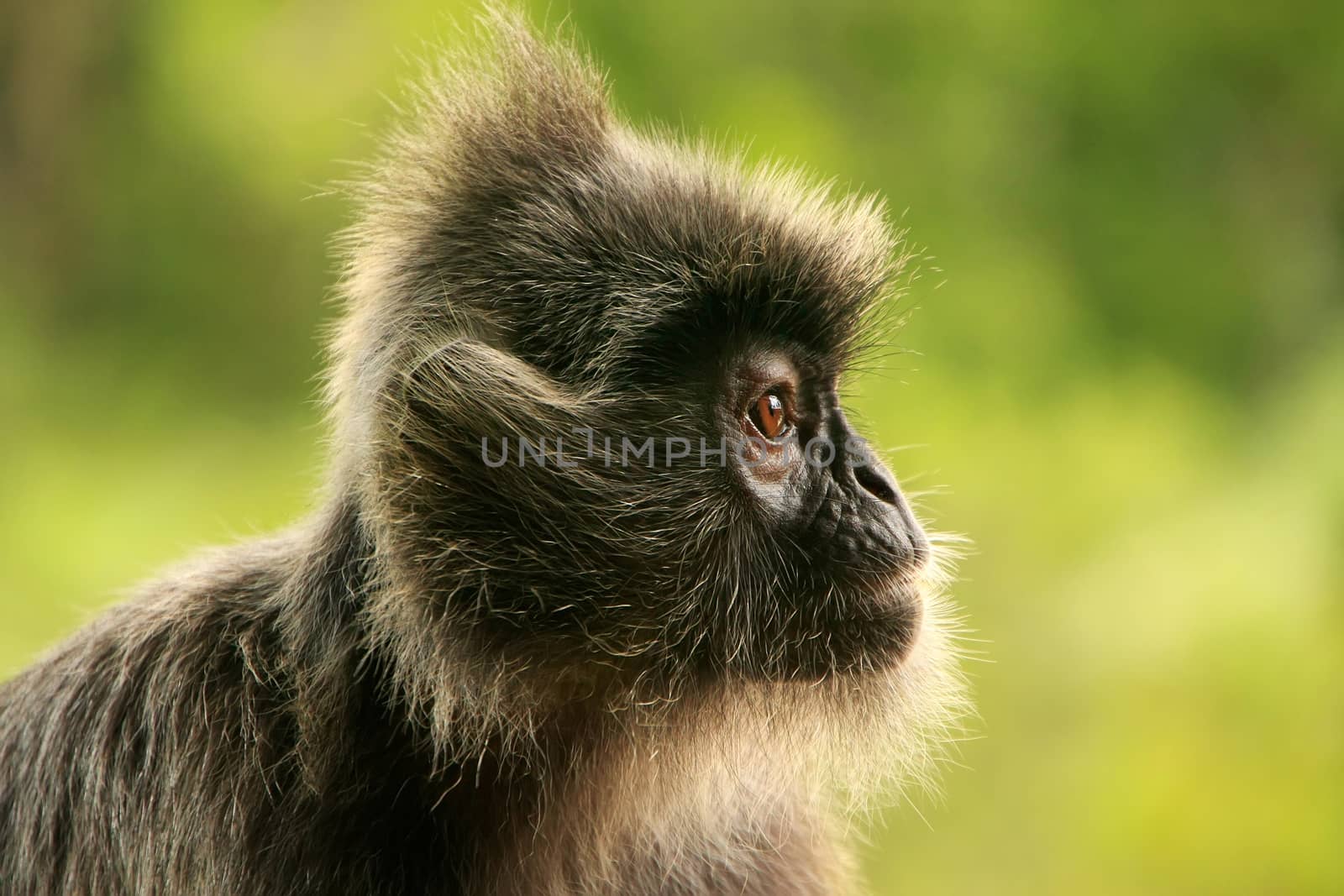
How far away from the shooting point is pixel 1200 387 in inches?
316

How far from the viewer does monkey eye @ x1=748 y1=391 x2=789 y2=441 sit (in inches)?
148

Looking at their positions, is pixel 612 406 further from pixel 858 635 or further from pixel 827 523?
pixel 858 635

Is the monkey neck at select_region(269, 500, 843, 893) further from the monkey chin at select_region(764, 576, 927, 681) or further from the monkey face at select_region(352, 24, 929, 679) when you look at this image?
the monkey chin at select_region(764, 576, 927, 681)

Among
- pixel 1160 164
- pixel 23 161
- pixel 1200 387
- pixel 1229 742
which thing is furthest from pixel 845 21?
pixel 23 161

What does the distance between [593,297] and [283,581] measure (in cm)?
116

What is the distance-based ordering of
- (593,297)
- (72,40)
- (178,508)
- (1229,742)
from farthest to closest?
(72,40) < (178,508) < (1229,742) < (593,297)

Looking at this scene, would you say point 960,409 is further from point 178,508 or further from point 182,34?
point 182,34

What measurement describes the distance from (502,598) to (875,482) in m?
1.04

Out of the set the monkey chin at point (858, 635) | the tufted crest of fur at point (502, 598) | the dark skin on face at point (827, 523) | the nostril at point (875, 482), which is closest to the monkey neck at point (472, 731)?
the tufted crest of fur at point (502, 598)

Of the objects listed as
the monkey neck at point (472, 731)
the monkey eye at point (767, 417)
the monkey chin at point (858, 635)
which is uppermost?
the monkey eye at point (767, 417)

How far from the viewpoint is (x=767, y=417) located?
3.76 metres

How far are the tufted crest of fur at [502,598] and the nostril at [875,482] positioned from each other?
0.30m

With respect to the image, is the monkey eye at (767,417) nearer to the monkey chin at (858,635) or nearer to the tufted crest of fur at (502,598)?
Answer: the tufted crest of fur at (502,598)

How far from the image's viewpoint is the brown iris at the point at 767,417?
12.3 feet
